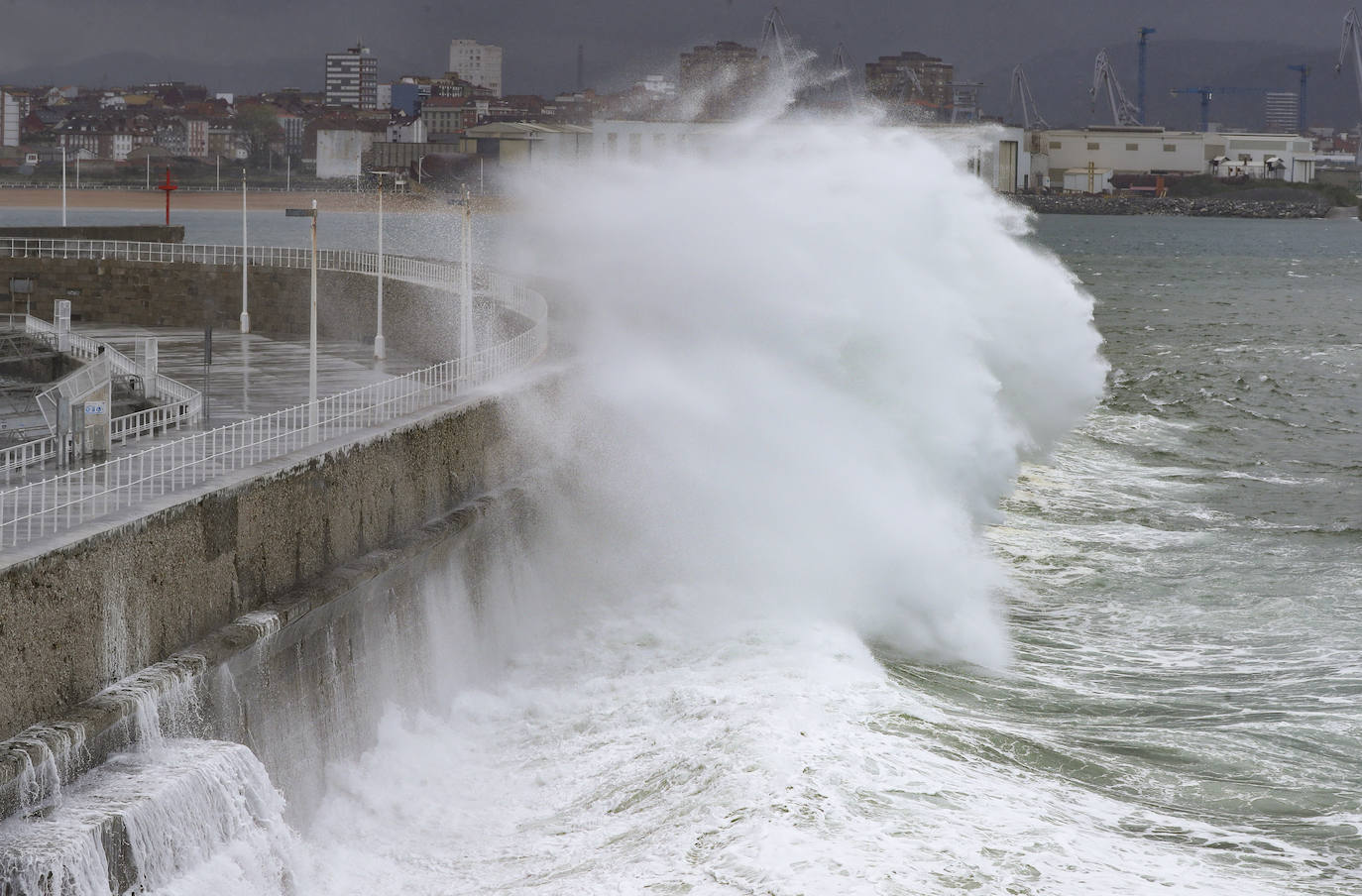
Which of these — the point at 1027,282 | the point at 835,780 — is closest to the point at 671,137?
the point at 1027,282

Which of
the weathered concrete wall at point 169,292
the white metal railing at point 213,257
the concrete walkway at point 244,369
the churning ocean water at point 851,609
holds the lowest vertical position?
the churning ocean water at point 851,609

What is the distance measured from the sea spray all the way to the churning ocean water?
5 cm

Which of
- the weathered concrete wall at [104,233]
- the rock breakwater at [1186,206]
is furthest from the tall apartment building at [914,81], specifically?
the weathered concrete wall at [104,233]

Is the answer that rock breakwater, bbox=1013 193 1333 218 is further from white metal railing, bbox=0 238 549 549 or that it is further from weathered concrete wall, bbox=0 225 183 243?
white metal railing, bbox=0 238 549 549

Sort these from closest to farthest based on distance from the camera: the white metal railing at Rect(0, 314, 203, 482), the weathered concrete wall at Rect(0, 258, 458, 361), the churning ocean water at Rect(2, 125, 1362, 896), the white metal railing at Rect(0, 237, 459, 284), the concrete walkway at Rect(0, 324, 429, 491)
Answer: the churning ocean water at Rect(2, 125, 1362, 896) < the white metal railing at Rect(0, 314, 203, 482) < the concrete walkway at Rect(0, 324, 429, 491) < the weathered concrete wall at Rect(0, 258, 458, 361) < the white metal railing at Rect(0, 237, 459, 284)

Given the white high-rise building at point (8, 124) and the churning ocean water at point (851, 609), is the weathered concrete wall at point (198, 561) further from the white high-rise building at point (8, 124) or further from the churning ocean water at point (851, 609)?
the white high-rise building at point (8, 124)

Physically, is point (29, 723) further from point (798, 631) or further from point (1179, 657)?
point (1179, 657)

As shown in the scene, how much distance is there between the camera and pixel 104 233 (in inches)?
1246

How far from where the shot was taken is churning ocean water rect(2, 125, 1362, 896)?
8.91m

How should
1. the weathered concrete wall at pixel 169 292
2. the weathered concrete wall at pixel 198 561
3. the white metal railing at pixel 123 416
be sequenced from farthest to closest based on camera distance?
the weathered concrete wall at pixel 169 292, the white metal railing at pixel 123 416, the weathered concrete wall at pixel 198 561

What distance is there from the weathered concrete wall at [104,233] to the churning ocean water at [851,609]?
380 inches

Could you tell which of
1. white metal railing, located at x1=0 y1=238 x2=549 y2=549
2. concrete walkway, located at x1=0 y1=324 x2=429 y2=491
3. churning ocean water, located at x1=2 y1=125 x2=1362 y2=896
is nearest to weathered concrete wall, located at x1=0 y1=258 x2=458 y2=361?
concrete walkway, located at x1=0 y1=324 x2=429 y2=491

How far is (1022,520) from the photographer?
18.3 metres

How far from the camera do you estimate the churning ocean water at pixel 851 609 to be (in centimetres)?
891
